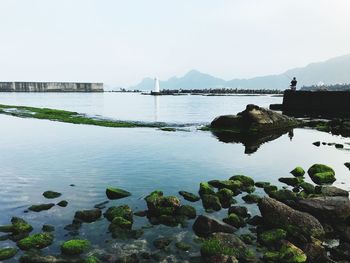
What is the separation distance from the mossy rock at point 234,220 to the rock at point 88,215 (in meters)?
6.24

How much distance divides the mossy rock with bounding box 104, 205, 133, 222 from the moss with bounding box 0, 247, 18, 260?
442 cm

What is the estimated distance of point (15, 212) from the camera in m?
16.6

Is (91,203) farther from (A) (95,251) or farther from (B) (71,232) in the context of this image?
(A) (95,251)

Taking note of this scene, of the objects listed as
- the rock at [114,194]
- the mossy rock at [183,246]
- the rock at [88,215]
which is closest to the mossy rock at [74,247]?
the rock at [88,215]

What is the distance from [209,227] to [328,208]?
5.66m

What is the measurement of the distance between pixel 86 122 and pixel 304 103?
144ft

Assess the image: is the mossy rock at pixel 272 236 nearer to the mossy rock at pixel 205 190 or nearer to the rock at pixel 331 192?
the mossy rock at pixel 205 190

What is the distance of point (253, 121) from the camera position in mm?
44844

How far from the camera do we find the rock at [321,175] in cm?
2233

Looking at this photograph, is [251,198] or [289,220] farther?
[251,198]

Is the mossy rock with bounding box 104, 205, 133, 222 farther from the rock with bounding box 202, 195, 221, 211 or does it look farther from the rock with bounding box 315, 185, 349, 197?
the rock with bounding box 315, 185, 349, 197

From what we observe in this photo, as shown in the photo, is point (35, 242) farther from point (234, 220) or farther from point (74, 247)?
point (234, 220)

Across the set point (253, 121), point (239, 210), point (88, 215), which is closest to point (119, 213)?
point (88, 215)

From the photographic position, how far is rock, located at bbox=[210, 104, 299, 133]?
1767 inches
